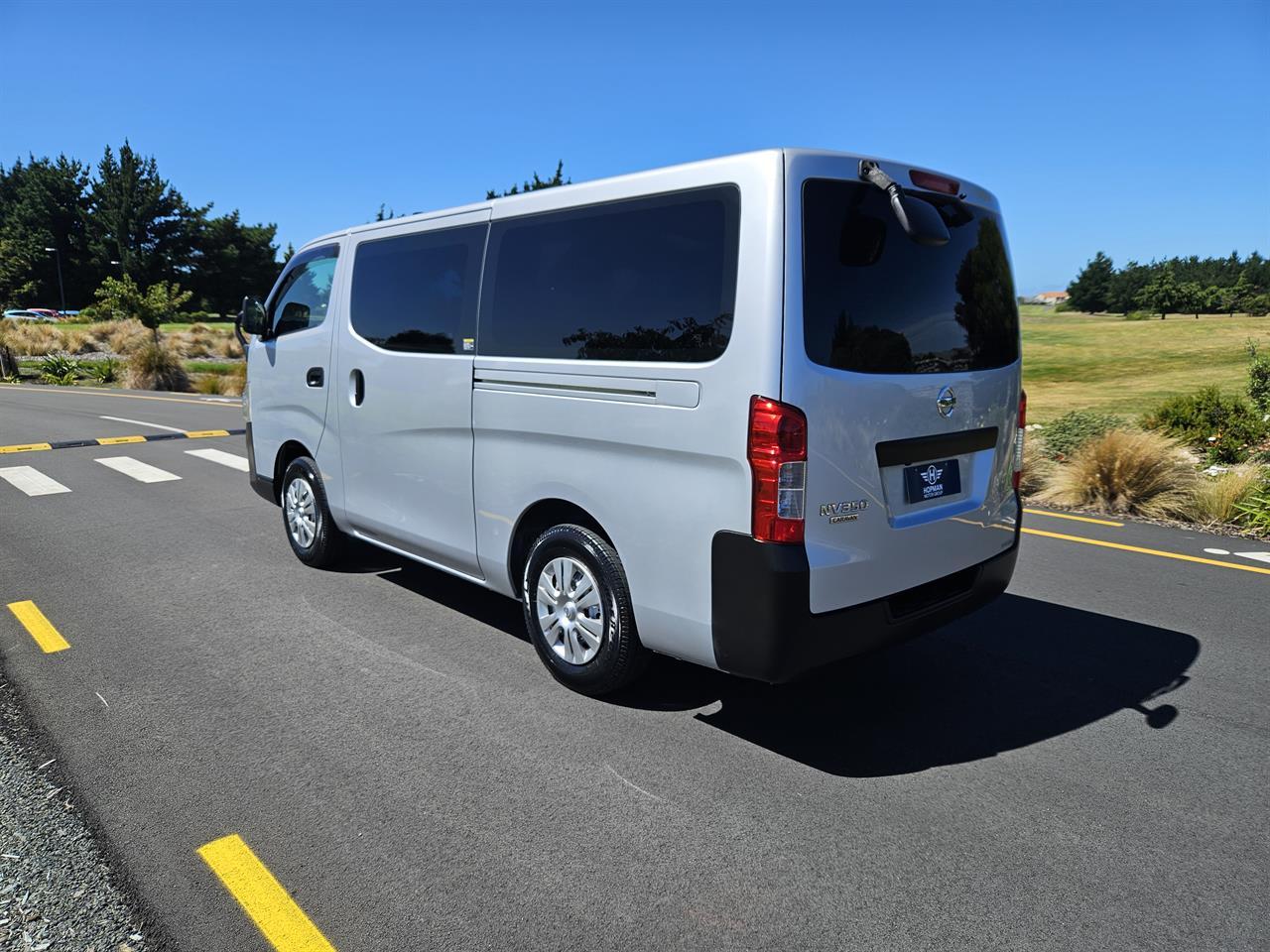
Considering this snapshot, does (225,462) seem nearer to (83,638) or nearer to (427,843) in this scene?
(83,638)

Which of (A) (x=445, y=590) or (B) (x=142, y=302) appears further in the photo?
(B) (x=142, y=302)

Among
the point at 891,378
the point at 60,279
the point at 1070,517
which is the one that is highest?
the point at 60,279

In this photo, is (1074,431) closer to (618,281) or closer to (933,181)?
(933,181)

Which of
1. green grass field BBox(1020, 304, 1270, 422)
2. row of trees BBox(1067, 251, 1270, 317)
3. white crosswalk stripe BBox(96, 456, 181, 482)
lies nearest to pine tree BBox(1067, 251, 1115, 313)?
row of trees BBox(1067, 251, 1270, 317)

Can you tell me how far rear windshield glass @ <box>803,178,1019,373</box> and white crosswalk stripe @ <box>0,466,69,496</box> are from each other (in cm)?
855

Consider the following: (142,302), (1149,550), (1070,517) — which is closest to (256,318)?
(1149,550)

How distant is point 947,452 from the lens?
11.8 ft

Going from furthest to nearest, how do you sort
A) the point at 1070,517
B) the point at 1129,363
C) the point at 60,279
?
1. the point at 60,279
2. the point at 1129,363
3. the point at 1070,517

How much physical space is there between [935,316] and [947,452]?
0.56m

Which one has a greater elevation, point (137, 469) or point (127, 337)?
point (127, 337)

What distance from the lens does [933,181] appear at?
353 centimetres

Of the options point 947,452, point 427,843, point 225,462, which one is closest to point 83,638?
point 427,843

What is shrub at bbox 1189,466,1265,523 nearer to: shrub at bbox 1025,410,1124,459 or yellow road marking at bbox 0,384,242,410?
shrub at bbox 1025,410,1124,459

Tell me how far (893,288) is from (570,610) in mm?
1929
